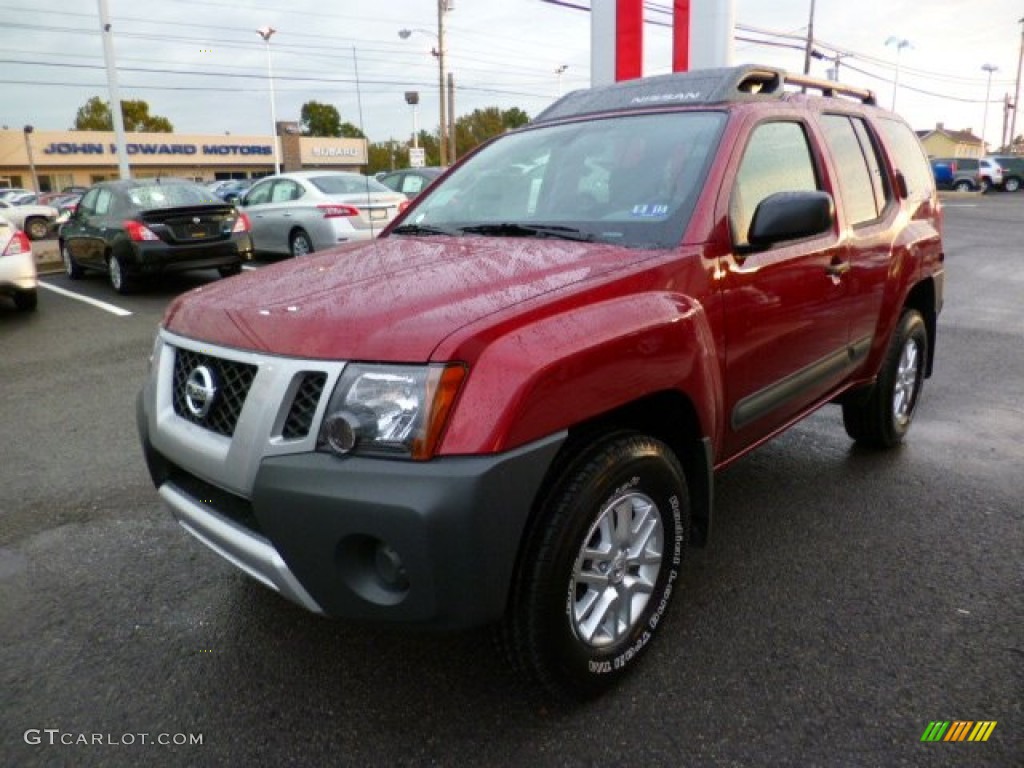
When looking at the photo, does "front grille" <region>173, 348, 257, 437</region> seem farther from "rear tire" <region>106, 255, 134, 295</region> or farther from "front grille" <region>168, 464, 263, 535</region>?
"rear tire" <region>106, 255, 134, 295</region>

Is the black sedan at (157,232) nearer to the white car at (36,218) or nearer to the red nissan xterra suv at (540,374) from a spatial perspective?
the red nissan xterra suv at (540,374)

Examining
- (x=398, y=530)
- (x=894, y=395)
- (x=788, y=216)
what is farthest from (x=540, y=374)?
(x=894, y=395)

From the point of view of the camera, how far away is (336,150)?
70.4 metres

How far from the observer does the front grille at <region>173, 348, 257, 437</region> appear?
212 cm

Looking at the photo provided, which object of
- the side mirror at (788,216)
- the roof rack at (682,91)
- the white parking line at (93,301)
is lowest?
the white parking line at (93,301)

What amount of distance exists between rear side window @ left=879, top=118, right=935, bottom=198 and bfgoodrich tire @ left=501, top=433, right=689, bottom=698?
9.03ft

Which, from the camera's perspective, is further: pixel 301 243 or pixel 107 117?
pixel 107 117

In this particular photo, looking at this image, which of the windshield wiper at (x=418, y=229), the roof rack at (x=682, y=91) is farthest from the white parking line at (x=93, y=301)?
the roof rack at (x=682, y=91)

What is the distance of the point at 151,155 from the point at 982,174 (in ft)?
180

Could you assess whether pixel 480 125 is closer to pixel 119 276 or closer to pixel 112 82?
pixel 112 82

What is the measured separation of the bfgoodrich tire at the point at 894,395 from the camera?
162 inches

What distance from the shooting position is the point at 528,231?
2.90 meters

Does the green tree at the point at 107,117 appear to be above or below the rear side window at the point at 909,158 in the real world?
above

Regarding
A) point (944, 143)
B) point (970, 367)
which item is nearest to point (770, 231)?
point (970, 367)
